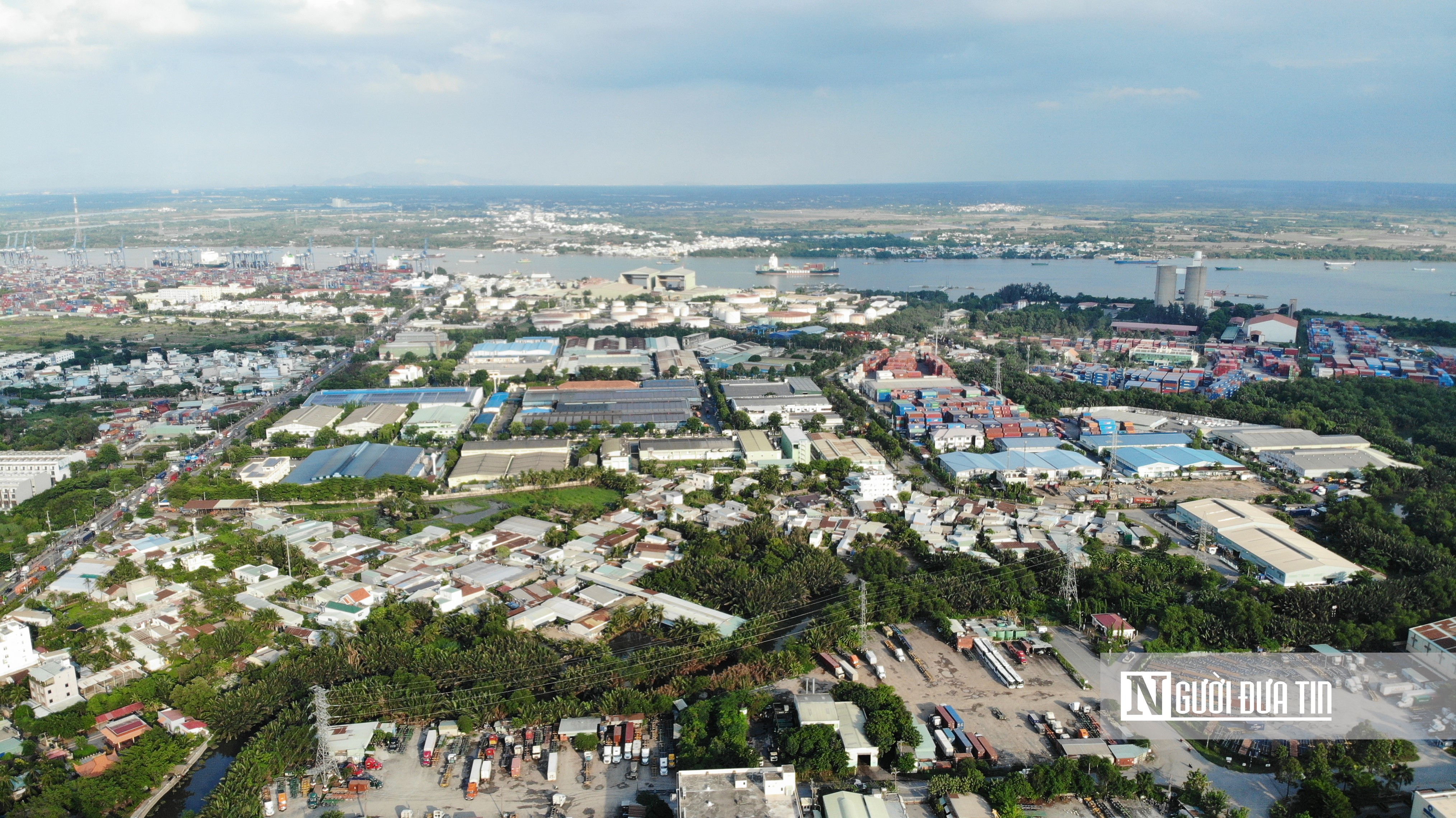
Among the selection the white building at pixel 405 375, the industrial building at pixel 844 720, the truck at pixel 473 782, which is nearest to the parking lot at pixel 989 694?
the industrial building at pixel 844 720

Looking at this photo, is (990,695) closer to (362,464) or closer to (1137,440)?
(1137,440)

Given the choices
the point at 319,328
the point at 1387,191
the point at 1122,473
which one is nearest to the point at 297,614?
the point at 1122,473

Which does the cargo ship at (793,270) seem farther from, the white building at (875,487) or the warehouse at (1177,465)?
the white building at (875,487)

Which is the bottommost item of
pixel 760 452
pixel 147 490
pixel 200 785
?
pixel 200 785

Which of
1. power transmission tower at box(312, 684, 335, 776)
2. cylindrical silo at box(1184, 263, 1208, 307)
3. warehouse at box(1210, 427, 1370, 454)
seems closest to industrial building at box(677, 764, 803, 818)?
power transmission tower at box(312, 684, 335, 776)

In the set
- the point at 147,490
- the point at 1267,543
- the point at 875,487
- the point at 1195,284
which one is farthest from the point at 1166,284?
the point at 147,490

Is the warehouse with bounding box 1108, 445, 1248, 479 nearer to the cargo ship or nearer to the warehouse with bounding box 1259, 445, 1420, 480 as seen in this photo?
the warehouse with bounding box 1259, 445, 1420, 480
